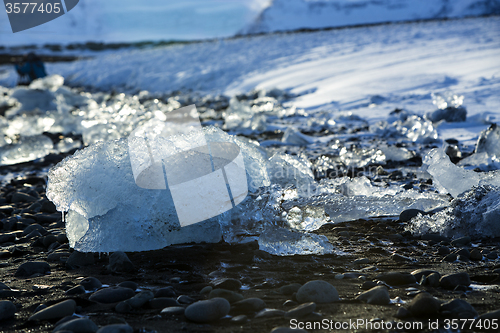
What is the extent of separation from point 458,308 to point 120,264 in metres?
1.30

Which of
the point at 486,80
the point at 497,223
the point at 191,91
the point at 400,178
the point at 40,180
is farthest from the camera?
the point at 191,91

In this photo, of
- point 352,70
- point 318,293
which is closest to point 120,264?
point 318,293

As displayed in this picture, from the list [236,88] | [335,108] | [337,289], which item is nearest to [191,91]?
[236,88]

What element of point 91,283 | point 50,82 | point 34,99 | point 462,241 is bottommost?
point 462,241

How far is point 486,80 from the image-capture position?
5121 millimetres

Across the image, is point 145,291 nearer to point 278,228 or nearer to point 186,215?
point 186,215

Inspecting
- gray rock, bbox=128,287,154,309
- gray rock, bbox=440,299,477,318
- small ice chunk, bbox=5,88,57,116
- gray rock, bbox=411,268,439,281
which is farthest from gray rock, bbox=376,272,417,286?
small ice chunk, bbox=5,88,57,116

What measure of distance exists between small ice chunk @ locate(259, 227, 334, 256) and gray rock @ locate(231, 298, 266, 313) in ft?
1.63

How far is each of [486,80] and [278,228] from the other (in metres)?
4.56

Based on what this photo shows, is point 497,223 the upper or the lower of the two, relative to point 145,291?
lower

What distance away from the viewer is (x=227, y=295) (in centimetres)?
139

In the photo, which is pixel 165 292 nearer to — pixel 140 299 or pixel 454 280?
pixel 140 299

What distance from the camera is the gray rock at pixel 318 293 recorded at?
1.36 meters

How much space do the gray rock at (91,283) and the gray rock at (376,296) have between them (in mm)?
978
